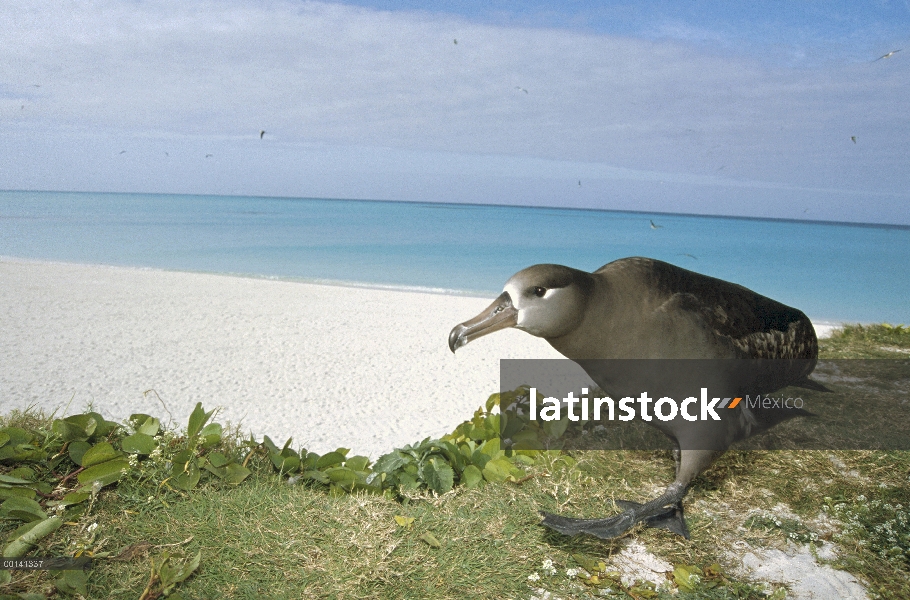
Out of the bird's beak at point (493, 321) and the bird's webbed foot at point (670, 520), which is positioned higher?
the bird's beak at point (493, 321)

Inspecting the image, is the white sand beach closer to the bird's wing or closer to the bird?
the bird

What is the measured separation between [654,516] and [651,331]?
94cm

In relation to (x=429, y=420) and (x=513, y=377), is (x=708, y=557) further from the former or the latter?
(x=513, y=377)

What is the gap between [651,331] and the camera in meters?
2.76

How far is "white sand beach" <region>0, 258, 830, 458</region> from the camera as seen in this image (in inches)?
218

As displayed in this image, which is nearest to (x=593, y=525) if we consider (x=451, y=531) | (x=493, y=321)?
(x=451, y=531)

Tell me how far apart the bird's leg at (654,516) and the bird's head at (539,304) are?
88 cm

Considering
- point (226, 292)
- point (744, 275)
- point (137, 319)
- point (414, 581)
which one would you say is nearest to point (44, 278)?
point (226, 292)

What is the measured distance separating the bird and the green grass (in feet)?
0.79

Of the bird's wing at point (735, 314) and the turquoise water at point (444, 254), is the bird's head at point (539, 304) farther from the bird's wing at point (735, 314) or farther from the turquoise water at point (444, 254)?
the turquoise water at point (444, 254)

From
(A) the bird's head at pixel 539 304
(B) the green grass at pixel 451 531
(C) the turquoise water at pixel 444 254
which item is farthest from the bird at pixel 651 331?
(C) the turquoise water at pixel 444 254

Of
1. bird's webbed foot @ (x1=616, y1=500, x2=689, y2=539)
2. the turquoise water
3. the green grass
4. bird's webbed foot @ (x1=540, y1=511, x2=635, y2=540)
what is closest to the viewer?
the green grass

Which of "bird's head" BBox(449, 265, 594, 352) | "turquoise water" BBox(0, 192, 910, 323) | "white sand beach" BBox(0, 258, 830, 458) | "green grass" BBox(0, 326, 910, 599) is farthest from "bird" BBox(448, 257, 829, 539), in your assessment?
"turquoise water" BBox(0, 192, 910, 323)

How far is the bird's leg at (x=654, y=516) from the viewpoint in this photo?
283 cm
